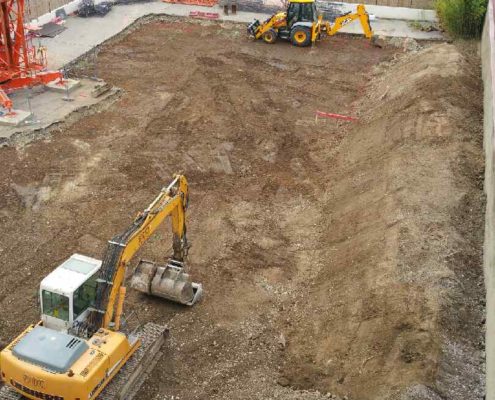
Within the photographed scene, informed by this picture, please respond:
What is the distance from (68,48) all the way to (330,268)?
1814cm

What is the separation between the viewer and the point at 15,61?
22609mm

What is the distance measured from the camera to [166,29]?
99.1 feet

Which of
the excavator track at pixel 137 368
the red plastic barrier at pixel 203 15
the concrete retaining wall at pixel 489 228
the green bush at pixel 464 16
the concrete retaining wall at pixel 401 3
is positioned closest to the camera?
the excavator track at pixel 137 368

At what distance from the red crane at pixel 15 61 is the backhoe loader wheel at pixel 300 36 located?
1097cm

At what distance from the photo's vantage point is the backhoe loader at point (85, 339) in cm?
962

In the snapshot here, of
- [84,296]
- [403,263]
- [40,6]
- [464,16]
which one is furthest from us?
[40,6]

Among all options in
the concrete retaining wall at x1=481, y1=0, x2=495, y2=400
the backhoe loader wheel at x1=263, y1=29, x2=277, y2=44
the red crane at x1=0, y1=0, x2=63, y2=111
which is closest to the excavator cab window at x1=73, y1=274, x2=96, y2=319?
the concrete retaining wall at x1=481, y1=0, x2=495, y2=400

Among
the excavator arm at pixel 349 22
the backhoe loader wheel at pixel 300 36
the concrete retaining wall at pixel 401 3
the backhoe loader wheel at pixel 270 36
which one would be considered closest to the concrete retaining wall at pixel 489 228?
the excavator arm at pixel 349 22

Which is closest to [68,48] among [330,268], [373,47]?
[373,47]

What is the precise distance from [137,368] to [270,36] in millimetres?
20707

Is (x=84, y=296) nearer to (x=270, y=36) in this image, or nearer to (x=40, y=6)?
(x=270, y=36)

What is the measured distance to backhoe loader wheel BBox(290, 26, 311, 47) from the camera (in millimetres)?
28156

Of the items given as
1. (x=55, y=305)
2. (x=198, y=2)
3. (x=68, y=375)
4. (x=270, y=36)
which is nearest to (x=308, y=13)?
(x=270, y=36)

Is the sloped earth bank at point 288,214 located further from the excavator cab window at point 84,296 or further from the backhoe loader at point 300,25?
the backhoe loader at point 300,25
